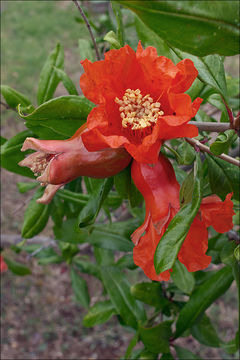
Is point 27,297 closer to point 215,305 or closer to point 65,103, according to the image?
point 215,305

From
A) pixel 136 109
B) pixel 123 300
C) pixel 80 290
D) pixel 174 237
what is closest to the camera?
pixel 174 237

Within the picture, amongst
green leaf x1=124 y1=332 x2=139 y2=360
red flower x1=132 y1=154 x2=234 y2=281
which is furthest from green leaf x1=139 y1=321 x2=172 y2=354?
red flower x1=132 y1=154 x2=234 y2=281

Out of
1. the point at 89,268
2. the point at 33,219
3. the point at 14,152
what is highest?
the point at 14,152

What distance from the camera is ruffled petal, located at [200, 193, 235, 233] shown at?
2.82 feet

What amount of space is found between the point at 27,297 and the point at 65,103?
275cm

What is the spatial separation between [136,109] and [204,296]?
880 millimetres

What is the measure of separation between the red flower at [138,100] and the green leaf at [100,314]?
1182mm

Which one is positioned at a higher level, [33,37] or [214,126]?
[214,126]

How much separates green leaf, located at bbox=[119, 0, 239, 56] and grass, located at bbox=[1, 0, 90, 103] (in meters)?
3.80

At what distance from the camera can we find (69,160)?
2.58ft

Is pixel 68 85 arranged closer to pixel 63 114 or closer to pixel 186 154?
pixel 63 114

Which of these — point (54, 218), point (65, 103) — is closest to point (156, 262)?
point (65, 103)

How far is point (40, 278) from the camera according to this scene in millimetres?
3342

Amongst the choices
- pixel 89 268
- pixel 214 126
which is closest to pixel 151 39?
pixel 214 126
